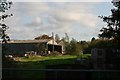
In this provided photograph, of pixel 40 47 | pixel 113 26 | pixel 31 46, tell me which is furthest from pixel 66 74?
pixel 31 46

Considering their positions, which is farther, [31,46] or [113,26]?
[31,46]

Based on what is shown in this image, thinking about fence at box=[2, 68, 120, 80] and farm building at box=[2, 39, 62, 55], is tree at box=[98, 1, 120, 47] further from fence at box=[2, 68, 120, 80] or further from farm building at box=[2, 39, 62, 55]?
farm building at box=[2, 39, 62, 55]

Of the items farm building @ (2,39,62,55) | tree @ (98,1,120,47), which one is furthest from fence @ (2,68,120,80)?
farm building @ (2,39,62,55)

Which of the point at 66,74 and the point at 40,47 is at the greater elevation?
the point at 40,47

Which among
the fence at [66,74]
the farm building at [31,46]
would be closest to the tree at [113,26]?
the fence at [66,74]

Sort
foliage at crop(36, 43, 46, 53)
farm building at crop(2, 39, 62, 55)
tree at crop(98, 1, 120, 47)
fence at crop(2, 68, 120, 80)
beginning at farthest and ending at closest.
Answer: farm building at crop(2, 39, 62, 55) < foliage at crop(36, 43, 46, 53) < tree at crop(98, 1, 120, 47) < fence at crop(2, 68, 120, 80)

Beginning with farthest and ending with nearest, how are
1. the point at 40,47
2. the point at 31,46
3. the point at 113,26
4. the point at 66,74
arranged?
1. the point at 31,46
2. the point at 40,47
3. the point at 113,26
4. the point at 66,74

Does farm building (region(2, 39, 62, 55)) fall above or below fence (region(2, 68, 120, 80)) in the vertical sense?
above

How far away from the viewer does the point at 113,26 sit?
52.7ft

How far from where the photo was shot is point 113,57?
1744 cm

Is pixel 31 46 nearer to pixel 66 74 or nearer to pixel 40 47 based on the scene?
pixel 40 47

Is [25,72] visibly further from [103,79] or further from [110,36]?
[110,36]

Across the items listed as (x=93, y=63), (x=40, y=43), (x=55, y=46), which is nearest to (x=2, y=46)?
(x=93, y=63)

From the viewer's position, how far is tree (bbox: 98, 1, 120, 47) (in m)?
15.5
